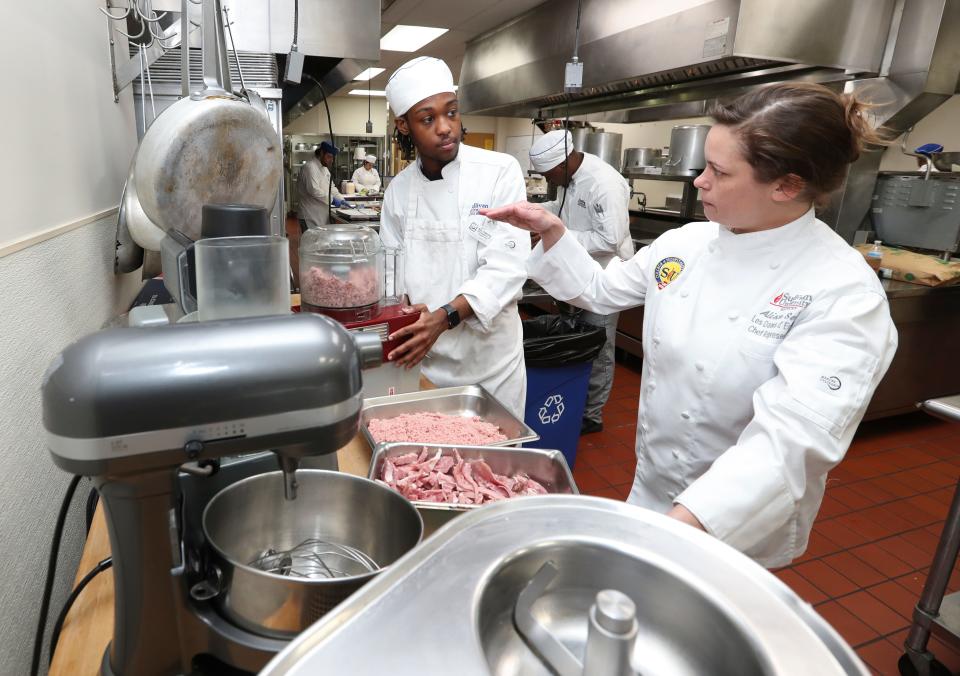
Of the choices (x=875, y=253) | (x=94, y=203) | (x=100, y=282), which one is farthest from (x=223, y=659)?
(x=875, y=253)

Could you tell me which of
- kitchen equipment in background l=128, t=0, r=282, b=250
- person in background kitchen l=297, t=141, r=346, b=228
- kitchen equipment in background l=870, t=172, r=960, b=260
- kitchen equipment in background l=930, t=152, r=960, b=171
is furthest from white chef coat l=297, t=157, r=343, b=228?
kitchen equipment in background l=128, t=0, r=282, b=250

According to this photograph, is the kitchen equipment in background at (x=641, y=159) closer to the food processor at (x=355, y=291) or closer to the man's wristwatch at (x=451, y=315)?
the man's wristwatch at (x=451, y=315)

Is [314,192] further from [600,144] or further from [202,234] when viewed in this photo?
[202,234]

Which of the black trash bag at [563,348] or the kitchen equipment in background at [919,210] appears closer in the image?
the black trash bag at [563,348]

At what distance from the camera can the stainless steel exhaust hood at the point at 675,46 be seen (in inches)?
117

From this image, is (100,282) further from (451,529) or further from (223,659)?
(451,529)

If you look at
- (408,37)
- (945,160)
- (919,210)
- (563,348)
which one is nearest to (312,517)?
(563,348)

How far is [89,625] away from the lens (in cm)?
88

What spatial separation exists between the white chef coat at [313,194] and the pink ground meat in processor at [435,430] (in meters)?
6.83

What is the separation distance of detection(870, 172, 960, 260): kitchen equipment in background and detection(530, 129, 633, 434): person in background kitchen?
1676 mm

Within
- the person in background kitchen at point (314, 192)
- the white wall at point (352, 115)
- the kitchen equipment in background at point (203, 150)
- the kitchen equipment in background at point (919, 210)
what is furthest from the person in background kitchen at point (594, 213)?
the white wall at point (352, 115)

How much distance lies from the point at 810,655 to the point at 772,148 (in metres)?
→ 1.01

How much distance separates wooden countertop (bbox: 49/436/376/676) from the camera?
81 centimetres

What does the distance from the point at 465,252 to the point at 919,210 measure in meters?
3.32
